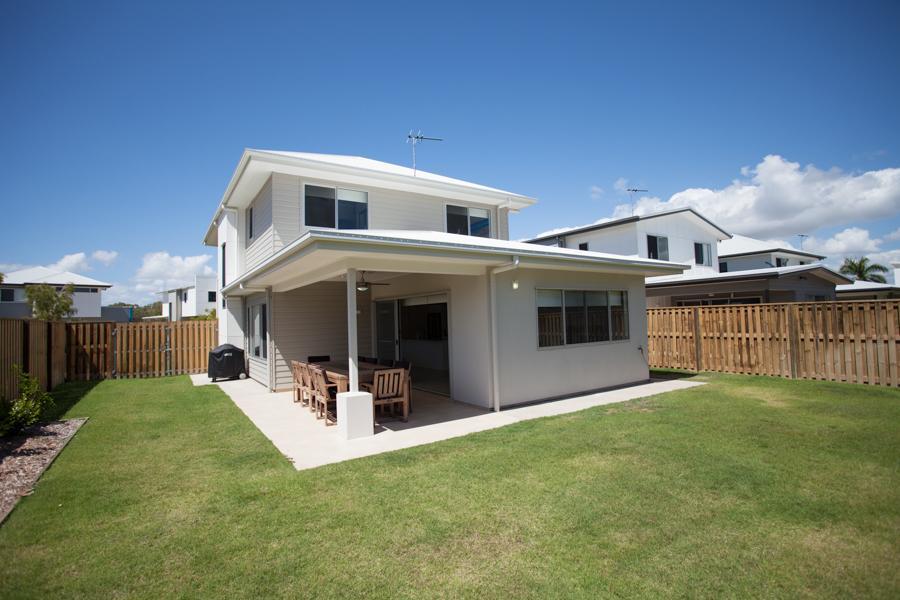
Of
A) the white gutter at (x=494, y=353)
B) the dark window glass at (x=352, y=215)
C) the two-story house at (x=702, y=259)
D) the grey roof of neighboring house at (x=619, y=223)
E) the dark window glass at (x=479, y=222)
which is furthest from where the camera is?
the grey roof of neighboring house at (x=619, y=223)

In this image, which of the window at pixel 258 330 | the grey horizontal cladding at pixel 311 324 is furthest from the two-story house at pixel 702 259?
the window at pixel 258 330

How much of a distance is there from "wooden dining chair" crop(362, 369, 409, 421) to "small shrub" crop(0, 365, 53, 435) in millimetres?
4990

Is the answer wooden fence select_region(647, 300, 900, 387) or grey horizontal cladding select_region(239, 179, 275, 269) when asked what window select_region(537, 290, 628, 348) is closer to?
wooden fence select_region(647, 300, 900, 387)

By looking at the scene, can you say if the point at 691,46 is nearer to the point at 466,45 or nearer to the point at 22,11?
the point at 466,45

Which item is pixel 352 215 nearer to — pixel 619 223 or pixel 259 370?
pixel 259 370

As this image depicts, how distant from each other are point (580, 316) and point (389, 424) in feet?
16.5

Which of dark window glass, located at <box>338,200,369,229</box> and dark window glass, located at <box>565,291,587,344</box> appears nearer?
dark window glass, located at <box>565,291,587,344</box>

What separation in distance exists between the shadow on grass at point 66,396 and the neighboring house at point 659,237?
1970cm

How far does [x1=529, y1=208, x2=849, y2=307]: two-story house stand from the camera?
15.5 meters

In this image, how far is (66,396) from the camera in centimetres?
1027

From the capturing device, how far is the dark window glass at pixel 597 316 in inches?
394

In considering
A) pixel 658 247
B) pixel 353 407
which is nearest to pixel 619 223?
pixel 658 247

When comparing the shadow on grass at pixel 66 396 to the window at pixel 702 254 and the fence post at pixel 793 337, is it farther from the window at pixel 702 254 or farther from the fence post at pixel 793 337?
the window at pixel 702 254

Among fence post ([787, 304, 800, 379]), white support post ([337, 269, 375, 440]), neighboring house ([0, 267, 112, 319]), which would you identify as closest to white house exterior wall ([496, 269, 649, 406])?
white support post ([337, 269, 375, 440])
